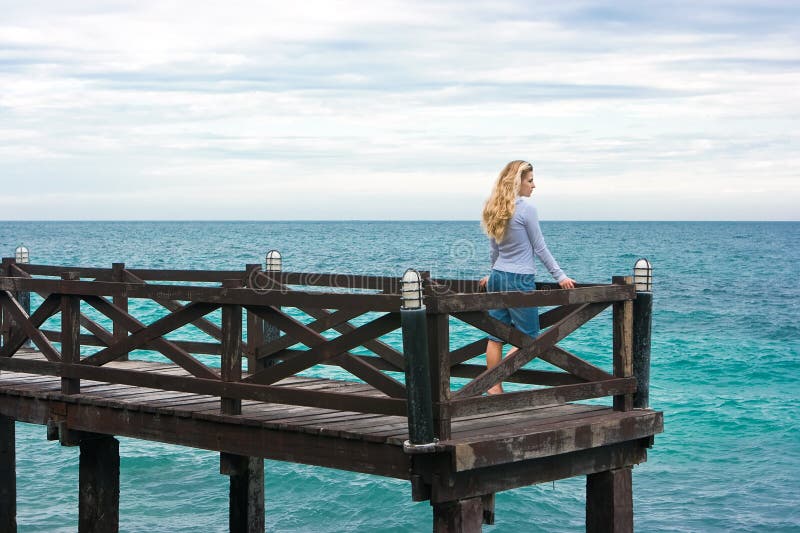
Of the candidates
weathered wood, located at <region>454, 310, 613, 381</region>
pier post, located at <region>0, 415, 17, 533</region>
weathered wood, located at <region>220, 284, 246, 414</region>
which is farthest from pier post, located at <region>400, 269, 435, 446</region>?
pier post, located at <region>0, 415, 17, 533</region>

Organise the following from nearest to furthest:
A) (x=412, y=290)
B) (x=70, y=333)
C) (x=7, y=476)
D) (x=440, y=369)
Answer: (x=412, y=290)
(x=440, y=369)
(x=70, y=333)
(x=7, y=476)

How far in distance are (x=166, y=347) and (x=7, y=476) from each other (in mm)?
3985

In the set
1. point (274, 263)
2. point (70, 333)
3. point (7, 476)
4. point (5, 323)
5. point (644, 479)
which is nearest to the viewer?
point (70, 333)

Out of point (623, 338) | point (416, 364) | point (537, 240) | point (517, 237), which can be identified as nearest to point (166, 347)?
point (416, 364)

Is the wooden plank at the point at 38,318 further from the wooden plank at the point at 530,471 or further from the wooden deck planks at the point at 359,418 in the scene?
the wooden plank at the point at 530,471

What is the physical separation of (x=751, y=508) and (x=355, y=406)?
886cm

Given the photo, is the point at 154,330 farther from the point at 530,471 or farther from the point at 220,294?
the point at 530,471

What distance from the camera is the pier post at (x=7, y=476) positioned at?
10.3 m

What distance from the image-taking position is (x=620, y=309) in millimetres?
7164

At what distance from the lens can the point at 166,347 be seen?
7680mm

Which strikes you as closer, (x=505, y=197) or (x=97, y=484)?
(x=505, y=197)

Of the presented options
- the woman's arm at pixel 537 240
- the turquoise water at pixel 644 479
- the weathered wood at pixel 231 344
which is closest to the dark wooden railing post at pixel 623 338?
the woman's arm at pixel 537 240

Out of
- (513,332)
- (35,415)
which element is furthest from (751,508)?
(35,415)

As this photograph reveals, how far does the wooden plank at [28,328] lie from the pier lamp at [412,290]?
392 centimetres
